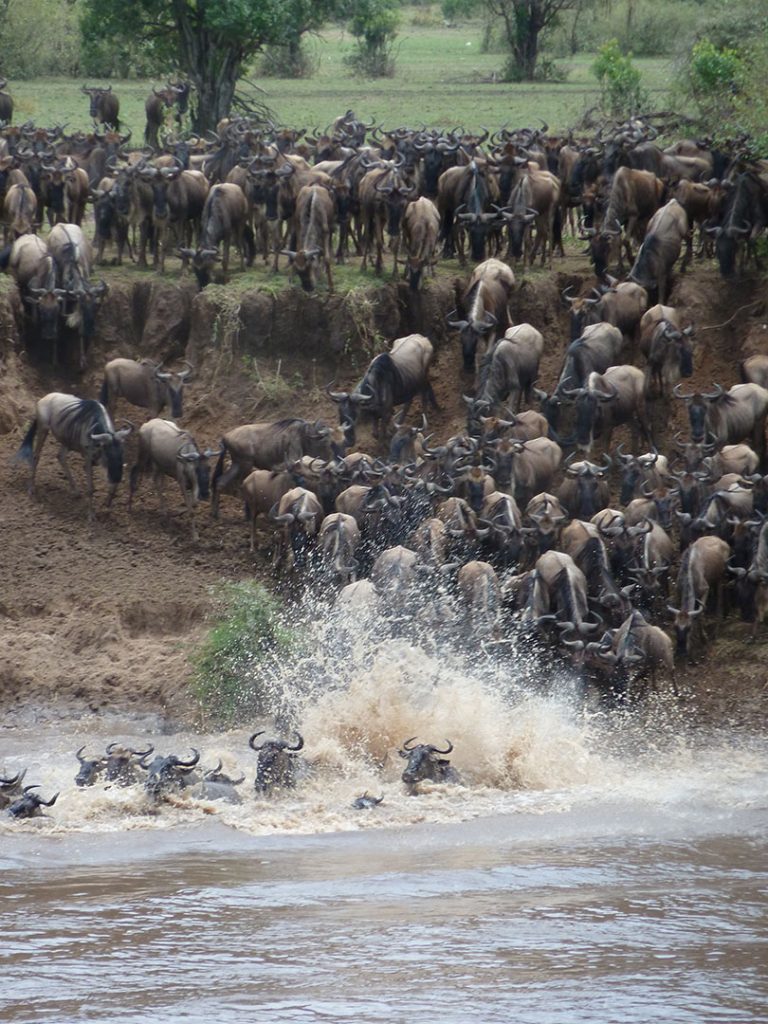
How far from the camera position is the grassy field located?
29325mm

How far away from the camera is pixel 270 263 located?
18984 mm

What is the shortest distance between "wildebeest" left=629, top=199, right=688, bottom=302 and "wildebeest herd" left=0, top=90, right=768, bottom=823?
0.02 m

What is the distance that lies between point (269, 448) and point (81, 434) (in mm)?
1745

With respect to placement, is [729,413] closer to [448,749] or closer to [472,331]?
[472,331]

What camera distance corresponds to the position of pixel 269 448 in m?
16.0


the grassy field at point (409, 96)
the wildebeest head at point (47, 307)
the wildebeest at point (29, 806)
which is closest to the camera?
the wildebeest at point (29, 806)

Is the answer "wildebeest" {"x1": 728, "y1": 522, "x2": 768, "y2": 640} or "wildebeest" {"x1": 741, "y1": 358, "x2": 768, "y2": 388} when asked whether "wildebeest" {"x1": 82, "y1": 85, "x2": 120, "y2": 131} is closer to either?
"wildebeest" {"x1": 741, "y1": 358, "x2": 768, "y2": 388}

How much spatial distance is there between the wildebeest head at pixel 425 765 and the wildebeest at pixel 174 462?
4.52m

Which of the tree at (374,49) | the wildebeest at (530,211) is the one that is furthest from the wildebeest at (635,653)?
the tree at (374,49)

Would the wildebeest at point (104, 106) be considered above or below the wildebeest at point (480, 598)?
above

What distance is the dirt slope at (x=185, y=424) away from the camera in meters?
13.9

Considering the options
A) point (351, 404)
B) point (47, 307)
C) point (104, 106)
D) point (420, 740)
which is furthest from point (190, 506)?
point (104, 106)

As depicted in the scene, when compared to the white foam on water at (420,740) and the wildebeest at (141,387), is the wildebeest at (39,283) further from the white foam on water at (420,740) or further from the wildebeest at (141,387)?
the white foam on water at (420,740)

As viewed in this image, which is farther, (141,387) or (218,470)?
(141,387)
